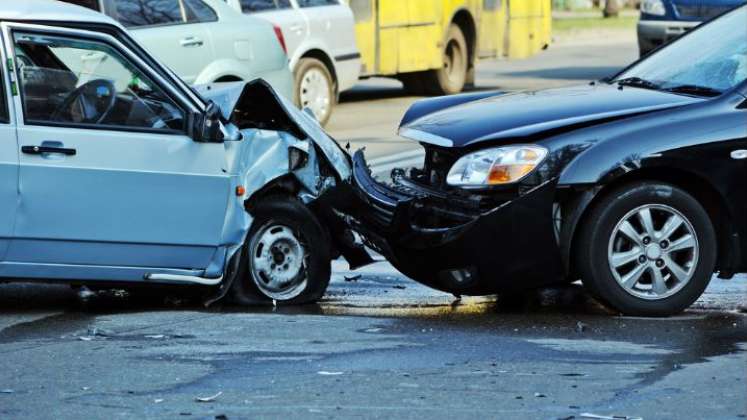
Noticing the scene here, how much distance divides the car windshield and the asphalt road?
1088 mm

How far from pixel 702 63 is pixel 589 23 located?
27200mm

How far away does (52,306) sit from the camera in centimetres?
805

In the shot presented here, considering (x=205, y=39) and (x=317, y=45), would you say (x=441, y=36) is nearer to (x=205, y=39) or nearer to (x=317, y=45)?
(x=317, y=45)

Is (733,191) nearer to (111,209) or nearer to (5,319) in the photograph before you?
(111,209)

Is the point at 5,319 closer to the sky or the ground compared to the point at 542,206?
closer to the ground

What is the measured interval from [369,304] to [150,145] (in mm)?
1410

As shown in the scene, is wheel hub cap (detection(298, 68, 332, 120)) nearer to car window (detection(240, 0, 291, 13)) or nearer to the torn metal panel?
car window (detection(240, 0, 291, 13))

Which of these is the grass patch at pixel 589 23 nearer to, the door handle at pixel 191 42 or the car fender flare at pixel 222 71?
the car fender flare at pixel 222 71

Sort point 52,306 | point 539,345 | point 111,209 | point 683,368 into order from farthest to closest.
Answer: point 52,306
point 111,209
point 539,345
point 683,368

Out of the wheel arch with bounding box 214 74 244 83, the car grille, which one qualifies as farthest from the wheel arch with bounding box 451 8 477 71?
the wheel arch with bounding box 214 74 244 83

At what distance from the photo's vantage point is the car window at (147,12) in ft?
43.8

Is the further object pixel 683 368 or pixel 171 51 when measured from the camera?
pixel 171 51

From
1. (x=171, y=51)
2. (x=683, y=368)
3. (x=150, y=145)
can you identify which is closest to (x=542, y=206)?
(x=683, y=368)

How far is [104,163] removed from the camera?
753cm
